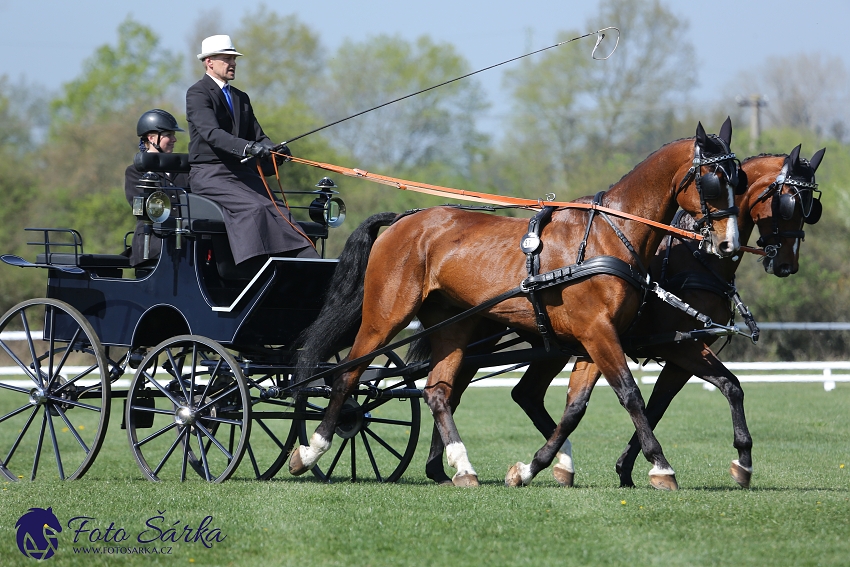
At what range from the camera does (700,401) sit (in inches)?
604

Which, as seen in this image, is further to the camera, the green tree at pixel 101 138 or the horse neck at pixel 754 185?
the green tree at pixel 101 138

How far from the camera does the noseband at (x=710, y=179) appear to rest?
6078mm

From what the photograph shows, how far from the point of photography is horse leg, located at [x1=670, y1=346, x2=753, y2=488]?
6656mm

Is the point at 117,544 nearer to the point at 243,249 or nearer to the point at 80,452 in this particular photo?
Result: the point at 243,249

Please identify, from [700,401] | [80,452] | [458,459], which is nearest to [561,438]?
[458,459]

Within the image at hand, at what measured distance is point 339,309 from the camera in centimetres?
725

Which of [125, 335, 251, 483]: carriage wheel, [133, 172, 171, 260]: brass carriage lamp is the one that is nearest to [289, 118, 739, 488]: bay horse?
[125, 335, 251, 483]: carriage wheel

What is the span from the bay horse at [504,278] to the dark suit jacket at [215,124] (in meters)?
1.06

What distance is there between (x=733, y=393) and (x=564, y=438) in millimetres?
1105

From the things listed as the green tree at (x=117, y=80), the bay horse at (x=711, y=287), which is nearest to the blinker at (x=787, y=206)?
the bay horse at (x=711, y=287)

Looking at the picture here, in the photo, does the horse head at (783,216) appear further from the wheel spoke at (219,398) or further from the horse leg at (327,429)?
the wheel spoke at (219,398)

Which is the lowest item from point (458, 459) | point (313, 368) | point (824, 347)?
point (824, 347)

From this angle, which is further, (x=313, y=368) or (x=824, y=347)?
(x=824, y=347)

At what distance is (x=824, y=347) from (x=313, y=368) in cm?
1755
